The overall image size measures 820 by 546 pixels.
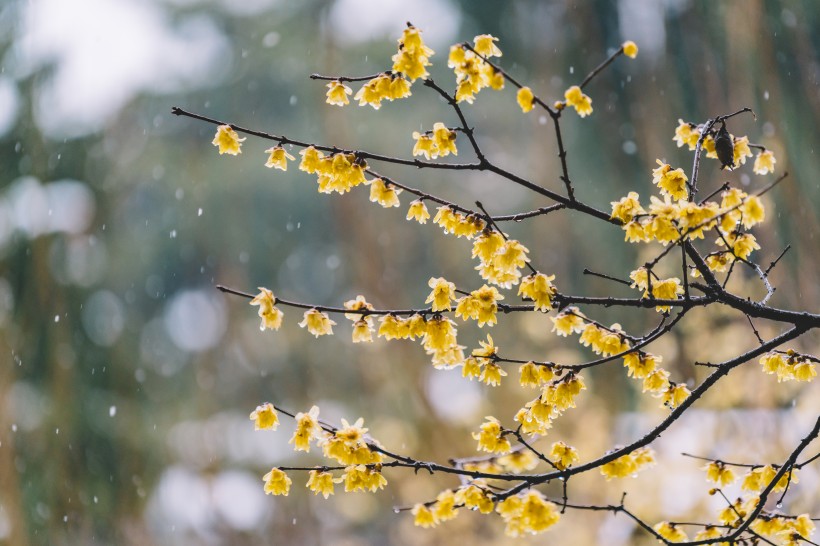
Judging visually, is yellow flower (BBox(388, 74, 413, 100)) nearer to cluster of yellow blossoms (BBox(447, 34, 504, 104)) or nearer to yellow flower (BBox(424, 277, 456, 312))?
cluster of yellow blossoms (BBox(447, 34, 504, 104))

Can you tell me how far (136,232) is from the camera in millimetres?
6387

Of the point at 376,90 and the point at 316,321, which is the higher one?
the point at 376,90

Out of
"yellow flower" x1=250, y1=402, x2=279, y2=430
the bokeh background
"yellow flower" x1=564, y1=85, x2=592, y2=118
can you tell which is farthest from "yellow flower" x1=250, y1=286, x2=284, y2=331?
the bokeh background

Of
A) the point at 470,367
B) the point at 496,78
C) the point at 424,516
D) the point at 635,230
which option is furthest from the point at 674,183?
Answer: the point at 424,516

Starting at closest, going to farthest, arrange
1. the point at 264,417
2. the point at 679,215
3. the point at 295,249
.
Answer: the point at 679,215 < the point at 264,417 < the point at 295,249

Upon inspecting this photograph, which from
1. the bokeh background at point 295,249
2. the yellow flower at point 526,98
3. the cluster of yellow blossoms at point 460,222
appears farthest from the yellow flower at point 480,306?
the bokeh background at point 295,249

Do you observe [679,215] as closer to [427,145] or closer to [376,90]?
[427,145]

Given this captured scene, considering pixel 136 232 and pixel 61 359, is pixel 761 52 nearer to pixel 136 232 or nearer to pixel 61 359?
pixel 61 359

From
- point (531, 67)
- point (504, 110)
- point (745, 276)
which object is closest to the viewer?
point (745, 276)

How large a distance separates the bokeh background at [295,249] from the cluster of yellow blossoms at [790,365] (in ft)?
5.42

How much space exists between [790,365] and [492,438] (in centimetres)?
55

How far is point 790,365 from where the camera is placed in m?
1.33

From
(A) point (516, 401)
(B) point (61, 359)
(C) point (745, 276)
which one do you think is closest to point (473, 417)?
(A) point (516, 401)

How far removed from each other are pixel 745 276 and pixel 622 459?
96.4 inches
